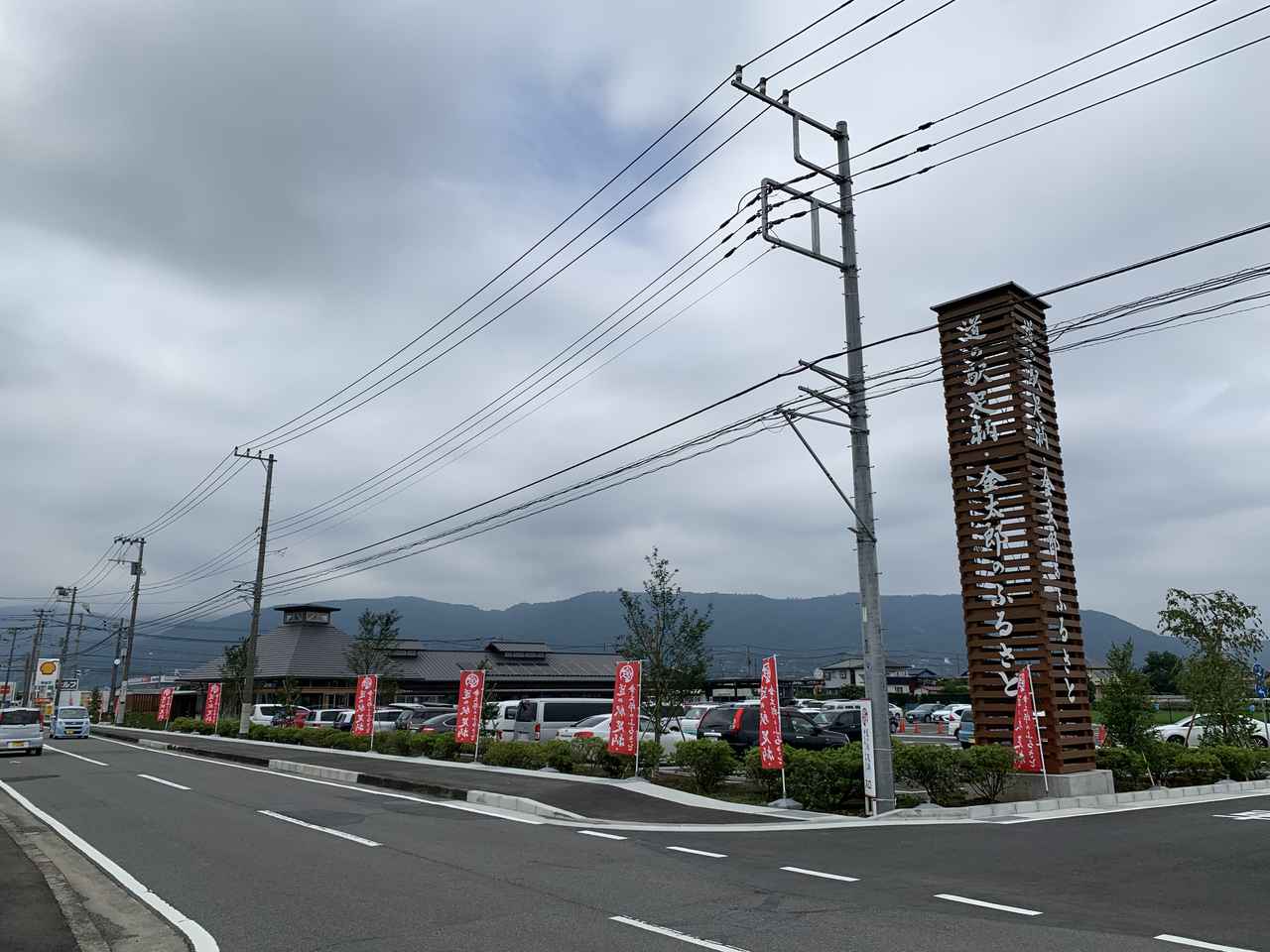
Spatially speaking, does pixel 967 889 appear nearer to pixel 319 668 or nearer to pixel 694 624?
pixel 694 624

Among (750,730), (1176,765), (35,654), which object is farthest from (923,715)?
(35,654)

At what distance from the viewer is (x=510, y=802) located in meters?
14.8

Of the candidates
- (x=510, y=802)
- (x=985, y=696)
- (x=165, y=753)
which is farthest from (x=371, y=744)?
(x=985, y=696)

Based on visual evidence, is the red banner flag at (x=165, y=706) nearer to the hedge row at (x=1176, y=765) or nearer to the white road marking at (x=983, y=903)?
the hedge row at (x=1176, y=765)

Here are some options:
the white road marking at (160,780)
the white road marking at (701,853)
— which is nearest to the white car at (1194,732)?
the white road marking at (701,853)

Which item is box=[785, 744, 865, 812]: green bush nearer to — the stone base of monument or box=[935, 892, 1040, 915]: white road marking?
the stone base of monument

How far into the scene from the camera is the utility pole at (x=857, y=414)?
1357 cm

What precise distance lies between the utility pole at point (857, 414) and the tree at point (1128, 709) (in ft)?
27.0

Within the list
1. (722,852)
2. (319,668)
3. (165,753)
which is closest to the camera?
(722,852)

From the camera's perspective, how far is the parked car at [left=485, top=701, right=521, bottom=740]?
27.6 metres


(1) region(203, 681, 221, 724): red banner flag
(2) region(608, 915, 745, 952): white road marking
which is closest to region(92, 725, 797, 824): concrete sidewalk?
(2) region(608, 915, 745, 952): white road marking

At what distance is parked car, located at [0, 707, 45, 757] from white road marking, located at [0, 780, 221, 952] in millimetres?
18544

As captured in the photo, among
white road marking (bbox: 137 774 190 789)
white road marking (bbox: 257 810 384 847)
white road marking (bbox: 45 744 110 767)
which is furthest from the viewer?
white road marking (bbox: 45 744 110 767)

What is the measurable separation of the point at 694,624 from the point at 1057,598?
9.70 meters
